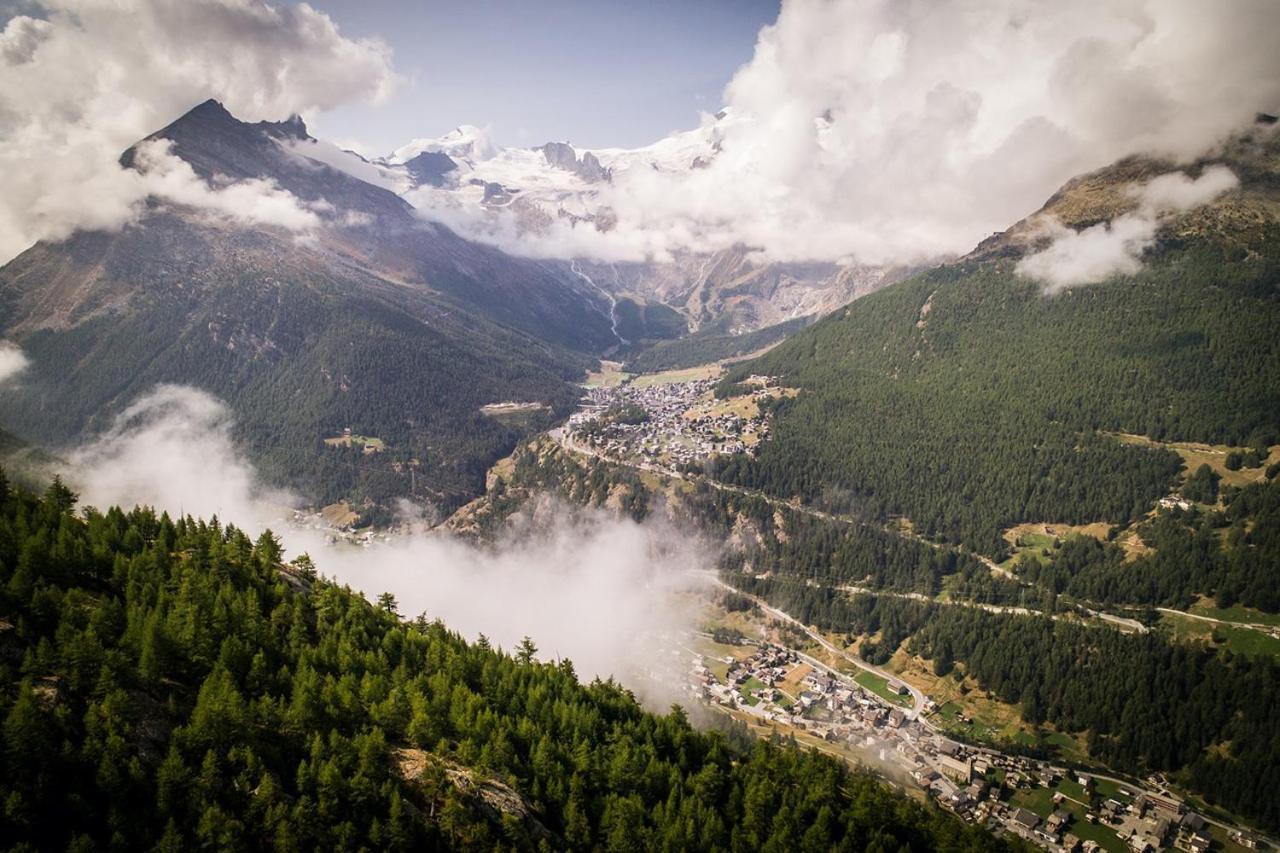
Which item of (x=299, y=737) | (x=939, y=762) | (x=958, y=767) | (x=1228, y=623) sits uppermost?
(x=1228, y=623)

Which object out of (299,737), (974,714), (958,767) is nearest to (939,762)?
(958,767)

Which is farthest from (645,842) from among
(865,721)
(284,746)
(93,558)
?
(865,721)

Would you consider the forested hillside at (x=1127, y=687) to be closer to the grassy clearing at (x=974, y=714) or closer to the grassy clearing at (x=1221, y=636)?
the grassy clearing at (x=974, y=714)

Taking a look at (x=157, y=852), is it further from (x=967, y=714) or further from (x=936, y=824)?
(x=967, y=714)

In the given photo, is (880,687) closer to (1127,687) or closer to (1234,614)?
(1127,687)

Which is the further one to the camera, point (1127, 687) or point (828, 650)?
point (828, 650)

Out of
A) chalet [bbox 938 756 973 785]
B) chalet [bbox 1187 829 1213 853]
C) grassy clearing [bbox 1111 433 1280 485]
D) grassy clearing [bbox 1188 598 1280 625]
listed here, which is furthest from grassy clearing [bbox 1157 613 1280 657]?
grassy clearing [bbox 1111 433 1280 485]
